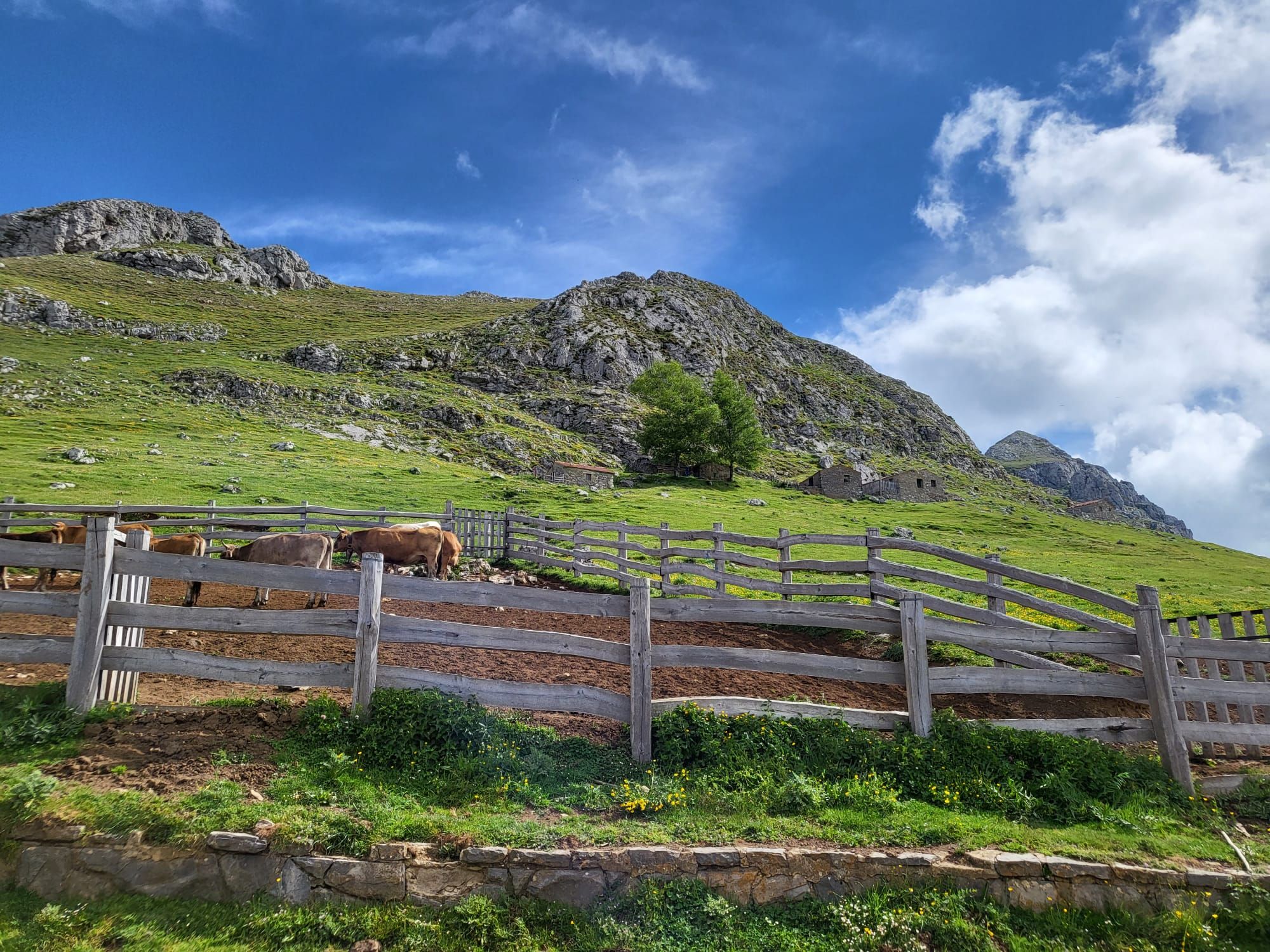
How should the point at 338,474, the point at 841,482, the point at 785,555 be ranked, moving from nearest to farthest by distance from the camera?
1. the point at 785,555
2. the point at 338,474
3. the point at 841,482

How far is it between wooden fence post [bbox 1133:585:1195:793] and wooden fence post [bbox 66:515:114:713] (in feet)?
34.6

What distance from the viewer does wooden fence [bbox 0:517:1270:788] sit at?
5902 mm

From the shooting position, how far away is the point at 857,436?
4542 inches

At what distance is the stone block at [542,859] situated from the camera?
14.4ft

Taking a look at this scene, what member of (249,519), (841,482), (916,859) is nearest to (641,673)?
(916,859)

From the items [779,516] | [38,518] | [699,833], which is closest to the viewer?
[699,833]

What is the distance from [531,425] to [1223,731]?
65.0m

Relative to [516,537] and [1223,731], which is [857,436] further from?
[1223,731]

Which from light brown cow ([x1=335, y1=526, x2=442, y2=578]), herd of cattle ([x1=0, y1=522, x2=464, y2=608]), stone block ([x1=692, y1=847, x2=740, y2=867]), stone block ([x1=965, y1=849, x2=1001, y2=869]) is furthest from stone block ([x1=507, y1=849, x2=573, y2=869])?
light brown cow ([x1=335, y1=526, x2=442, y2=578])

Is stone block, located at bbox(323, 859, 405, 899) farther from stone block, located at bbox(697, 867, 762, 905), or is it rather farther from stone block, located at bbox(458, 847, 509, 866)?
stone block, located at bbox(697, 867, 762, 905)

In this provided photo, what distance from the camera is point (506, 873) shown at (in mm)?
4367

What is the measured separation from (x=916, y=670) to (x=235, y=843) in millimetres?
6292

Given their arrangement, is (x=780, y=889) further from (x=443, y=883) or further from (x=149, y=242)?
(x=149, y=242)

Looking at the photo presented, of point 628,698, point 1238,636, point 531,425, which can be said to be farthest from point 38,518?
point 531,425
